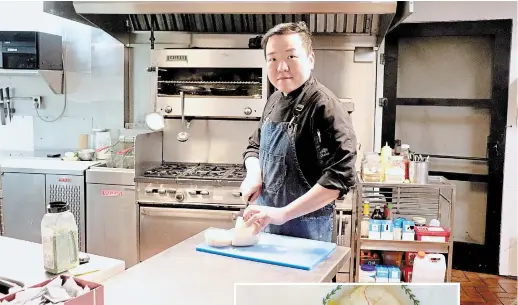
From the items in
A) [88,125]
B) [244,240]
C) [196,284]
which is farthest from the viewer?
[88,125]

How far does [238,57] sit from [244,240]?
1.84m

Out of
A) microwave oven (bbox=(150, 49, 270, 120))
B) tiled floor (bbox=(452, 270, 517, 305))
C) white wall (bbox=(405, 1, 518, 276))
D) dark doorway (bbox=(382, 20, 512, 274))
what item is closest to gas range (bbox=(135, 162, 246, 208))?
microwave oven (bbox=(150, 49, 270, 120))

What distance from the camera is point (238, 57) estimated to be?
10.2 feet

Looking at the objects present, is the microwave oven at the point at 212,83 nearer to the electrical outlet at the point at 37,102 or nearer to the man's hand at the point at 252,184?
the electrical outlet at the point at 37,102

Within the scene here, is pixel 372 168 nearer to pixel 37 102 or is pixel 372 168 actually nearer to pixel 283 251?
pixel 283 251

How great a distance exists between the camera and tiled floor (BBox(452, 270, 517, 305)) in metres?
2.89

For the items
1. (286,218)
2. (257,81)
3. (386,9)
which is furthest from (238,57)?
(286,218)

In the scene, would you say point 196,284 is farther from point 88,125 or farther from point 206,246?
point 88,125

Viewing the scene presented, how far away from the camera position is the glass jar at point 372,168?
280 cm

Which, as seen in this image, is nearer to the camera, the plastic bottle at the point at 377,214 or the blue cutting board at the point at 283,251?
the blue cutting board at the point at 283,251

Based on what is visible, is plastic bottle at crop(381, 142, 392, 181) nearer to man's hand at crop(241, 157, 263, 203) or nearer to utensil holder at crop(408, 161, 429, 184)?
utensil holder at crop(408, 161, 429, 184)

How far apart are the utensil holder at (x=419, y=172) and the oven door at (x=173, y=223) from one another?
3.33ft

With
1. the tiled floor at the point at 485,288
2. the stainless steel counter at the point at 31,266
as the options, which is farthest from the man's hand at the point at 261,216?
the tiled floor at the point at 485,288

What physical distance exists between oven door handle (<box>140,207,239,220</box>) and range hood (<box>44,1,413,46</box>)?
1.14 metres
